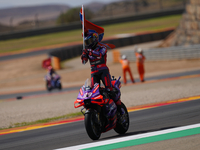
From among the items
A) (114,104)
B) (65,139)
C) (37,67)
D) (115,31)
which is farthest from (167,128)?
(115,31)

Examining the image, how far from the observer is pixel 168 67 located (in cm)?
2006

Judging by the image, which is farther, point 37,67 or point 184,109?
point 37,67

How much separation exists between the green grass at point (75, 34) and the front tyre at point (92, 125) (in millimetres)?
34878

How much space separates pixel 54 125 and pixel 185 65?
47.4 feet

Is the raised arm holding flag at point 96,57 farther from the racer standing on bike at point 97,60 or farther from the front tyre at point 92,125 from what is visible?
the front tyre at point 92,125

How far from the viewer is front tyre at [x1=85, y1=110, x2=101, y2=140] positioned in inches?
198

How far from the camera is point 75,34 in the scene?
4547 cm

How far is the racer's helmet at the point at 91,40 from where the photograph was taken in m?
5.71

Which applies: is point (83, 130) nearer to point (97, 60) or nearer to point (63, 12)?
point (97, 60)

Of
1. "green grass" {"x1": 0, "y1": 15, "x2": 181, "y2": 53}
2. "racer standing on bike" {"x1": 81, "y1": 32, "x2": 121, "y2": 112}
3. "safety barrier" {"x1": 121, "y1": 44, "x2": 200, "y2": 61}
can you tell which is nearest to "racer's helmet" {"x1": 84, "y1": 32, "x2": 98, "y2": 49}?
"racer standing on bike" {"x1": 81, "y1": 32, "x2": 121, "y2": 112}

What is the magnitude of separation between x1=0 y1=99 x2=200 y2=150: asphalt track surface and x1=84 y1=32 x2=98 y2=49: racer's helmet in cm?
180

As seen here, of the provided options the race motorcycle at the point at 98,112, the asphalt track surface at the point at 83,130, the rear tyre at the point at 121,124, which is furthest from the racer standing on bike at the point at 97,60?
the asphalt track surface at the point at 83,130

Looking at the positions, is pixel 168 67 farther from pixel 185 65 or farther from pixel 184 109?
pixel 184 109

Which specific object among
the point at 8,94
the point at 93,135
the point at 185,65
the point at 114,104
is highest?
the point at 114,104
